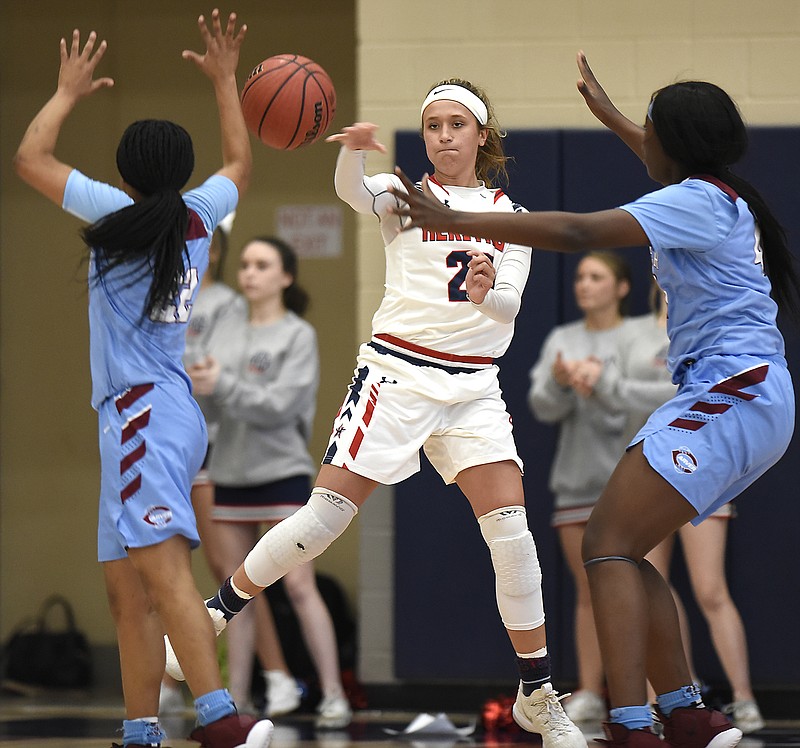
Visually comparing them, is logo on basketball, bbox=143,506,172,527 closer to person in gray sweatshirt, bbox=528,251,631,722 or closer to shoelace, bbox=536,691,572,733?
shoelace, bbox=536,691,572,733

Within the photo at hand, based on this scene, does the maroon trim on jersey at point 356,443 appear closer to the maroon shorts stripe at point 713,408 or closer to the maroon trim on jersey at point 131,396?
the maroon trim on jersey at point 131,396

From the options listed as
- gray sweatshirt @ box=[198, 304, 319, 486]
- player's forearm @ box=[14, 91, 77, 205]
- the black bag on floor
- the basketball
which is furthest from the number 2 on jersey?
the black bag on floor

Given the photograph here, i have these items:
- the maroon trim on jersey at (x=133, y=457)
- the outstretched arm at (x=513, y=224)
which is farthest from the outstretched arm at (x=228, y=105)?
the outstretched arm at (x=513, y=224)

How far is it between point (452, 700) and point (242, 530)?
48.2 inches

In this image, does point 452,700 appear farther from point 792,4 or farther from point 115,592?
point 792,4

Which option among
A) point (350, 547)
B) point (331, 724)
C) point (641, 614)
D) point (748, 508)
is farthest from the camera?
point (350, 547)

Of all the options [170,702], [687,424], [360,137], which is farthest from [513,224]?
[170,702]

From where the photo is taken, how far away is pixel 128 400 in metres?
3.68

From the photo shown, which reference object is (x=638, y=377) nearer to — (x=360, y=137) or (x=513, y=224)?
(x=360, y=137)

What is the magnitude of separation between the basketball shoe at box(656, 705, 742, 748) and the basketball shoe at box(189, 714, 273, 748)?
1050 millimetres

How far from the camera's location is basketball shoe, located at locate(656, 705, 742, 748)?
132 inches

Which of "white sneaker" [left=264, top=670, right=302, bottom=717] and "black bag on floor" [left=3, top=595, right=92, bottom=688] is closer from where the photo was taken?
"white sneaker" [left=264, top=670, right=302, bottom=717]

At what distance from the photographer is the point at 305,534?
157 inches

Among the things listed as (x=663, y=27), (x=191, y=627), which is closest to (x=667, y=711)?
(x=191, y=627)
